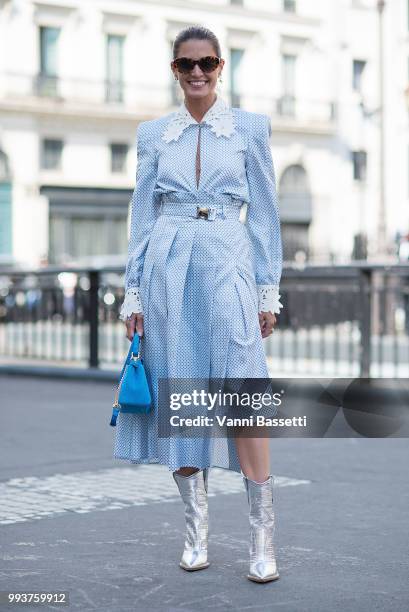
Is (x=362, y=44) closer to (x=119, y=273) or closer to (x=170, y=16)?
(x=170, y=16)

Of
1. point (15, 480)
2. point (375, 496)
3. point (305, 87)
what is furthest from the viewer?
point (305, 87)

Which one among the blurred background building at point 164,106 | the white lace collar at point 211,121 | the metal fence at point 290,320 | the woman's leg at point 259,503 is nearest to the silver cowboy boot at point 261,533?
the woman's leg at point 259,503

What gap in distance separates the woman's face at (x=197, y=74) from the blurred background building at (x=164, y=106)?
28374mm

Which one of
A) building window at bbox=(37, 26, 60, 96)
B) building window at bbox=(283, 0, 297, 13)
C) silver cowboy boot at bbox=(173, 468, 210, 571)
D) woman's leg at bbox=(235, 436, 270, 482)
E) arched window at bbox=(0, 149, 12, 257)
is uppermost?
building window at bbox=(283, 0, 297, 13)

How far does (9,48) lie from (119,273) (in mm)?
28417

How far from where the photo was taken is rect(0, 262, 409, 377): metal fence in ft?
40.2

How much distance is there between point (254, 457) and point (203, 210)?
0.86 m

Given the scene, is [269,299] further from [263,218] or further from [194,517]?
[194,517]

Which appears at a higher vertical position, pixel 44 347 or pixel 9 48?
pixel 9 48

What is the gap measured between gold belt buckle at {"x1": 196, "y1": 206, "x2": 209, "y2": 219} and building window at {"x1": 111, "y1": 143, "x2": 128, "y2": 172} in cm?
3819

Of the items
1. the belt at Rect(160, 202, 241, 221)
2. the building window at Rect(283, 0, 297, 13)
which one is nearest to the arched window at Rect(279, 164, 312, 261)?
the building window at Rect(283, 0, 297, 13)

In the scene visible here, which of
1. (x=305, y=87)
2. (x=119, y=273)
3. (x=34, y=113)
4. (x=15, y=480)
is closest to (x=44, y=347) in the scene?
(x=119, y=273)

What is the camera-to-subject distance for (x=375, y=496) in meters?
6.50

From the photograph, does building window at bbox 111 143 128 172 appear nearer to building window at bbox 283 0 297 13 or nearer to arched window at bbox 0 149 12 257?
arched window at bbox 0 149 12 257
